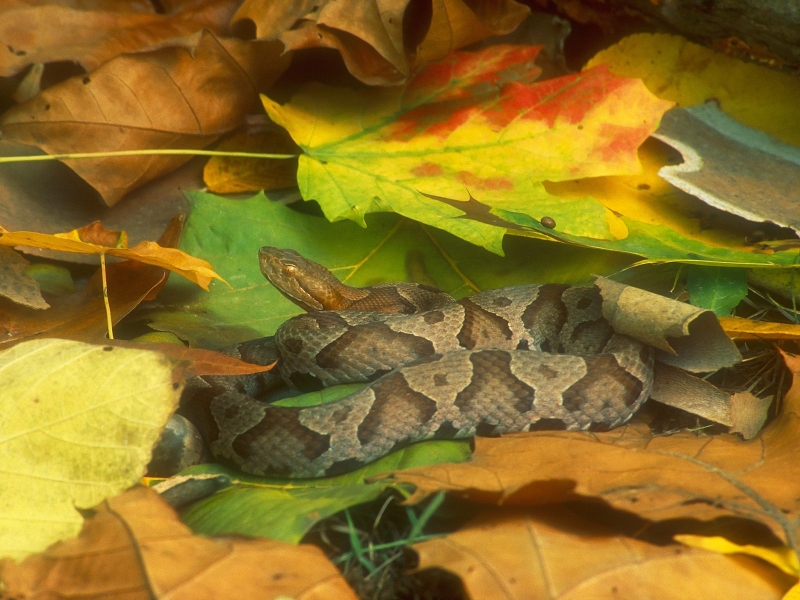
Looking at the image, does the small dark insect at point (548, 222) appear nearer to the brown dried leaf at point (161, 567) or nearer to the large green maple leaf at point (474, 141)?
the large green maple leaf at point (474, 141)

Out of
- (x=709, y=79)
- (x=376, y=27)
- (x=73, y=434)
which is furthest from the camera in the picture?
(x=709, y=79)

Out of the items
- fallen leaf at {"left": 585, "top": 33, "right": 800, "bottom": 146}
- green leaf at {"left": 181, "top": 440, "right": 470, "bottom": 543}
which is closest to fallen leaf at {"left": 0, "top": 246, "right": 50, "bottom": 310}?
green leaf at {"left": 181, "top": 440, "right": 470, "bottom": 543}

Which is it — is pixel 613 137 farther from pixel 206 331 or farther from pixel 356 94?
pixel 206 331

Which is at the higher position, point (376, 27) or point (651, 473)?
point (376, 27)

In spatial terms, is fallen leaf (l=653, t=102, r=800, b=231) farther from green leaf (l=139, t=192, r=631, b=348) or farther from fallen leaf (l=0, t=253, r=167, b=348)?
fallen leaf (l=0, t=253, r=167, b=348)

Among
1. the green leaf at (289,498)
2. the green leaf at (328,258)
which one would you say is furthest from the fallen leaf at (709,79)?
the green leaf at (289,498)

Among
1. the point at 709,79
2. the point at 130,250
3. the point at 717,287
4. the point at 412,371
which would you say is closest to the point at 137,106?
the point at 130,250

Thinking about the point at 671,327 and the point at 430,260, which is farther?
the point at 430,260

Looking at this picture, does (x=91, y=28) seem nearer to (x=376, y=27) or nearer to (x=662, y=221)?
(x=376, y=27)
